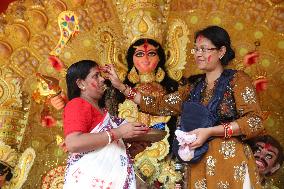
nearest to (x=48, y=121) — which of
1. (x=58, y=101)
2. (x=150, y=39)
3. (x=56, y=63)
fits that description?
(x=58, y=101)

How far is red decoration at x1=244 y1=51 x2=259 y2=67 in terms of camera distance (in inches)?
159

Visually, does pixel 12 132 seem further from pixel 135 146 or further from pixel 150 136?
pixel 150 136

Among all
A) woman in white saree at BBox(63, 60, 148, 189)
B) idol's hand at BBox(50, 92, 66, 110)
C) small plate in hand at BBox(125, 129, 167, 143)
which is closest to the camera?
woman in white saree at BBox(63, 60, 148, 189)

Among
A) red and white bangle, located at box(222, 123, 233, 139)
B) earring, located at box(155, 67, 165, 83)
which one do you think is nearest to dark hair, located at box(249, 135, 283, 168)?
earring, located at box(155, 67, 165, 83)

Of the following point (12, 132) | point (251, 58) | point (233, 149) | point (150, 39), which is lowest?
point (233, 149)

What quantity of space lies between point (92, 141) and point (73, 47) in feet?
5.97

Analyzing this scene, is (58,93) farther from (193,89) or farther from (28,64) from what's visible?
(193,89)

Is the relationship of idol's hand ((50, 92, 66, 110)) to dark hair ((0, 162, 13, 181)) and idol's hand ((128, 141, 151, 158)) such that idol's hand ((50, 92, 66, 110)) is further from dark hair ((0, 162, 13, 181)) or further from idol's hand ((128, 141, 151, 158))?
idol's hand ((128, 141, 151, 158))

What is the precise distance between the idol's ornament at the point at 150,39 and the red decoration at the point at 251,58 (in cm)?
45

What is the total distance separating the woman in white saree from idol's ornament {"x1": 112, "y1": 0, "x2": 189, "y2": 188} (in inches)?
48.9

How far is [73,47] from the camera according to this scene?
419cm

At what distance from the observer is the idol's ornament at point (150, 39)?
156 inches

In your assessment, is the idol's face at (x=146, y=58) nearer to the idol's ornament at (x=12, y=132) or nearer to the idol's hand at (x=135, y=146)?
the idol's ornament at (x=12, y=132)

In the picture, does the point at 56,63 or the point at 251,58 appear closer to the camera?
the point at 251,58
